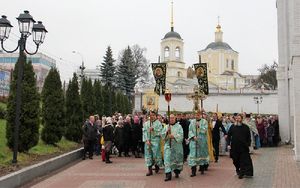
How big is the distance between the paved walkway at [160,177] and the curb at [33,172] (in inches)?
13.4

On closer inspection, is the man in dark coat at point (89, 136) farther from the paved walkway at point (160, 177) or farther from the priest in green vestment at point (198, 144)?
the priest in green vestment at point (198, 144)

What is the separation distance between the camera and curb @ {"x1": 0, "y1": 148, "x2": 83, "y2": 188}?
9.85m

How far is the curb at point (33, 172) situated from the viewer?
32.3ft

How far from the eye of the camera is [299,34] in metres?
15.5

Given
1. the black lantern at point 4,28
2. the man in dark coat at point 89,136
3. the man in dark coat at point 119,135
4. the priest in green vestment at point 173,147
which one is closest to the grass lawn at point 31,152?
the man in dark coat at point 89,136

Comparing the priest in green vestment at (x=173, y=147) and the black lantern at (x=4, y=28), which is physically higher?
the black lantern at (x=4, y=28)

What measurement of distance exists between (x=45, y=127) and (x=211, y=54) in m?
79.6

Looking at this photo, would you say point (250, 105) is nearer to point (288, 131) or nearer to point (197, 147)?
point (288, 131)

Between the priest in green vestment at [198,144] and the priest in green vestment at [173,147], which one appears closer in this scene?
the priest in green vestment at [173,147]

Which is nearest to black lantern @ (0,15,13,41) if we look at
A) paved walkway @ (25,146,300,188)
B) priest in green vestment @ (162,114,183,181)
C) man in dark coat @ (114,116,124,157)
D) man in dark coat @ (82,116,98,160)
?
paved walkway @ (25,146,300,188)

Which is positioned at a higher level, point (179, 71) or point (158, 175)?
point (179, 71)

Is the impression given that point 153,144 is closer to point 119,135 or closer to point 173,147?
point 173,147

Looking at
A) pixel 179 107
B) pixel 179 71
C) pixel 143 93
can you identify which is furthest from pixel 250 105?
pixel 179 71

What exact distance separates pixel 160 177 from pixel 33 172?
3508 mm
